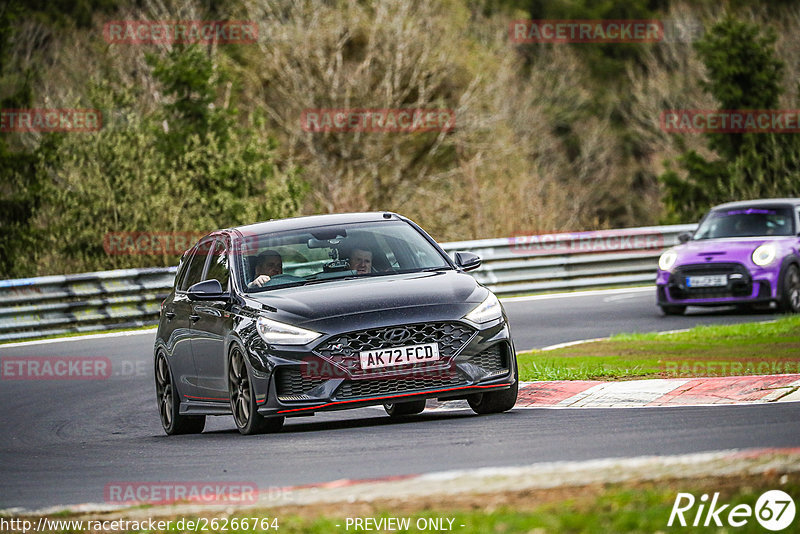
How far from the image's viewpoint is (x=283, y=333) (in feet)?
33.2

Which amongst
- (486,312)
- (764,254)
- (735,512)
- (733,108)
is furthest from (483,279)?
(735,512)

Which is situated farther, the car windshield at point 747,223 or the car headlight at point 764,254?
the car windshield at point 747,223

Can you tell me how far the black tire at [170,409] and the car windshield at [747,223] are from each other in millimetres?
11061

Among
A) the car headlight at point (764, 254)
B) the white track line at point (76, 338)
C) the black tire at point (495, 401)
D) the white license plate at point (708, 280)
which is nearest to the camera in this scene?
the black tire at point (495, 401)

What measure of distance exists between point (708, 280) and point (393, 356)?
11.3 meters

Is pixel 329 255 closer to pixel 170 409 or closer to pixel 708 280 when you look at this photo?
pixel 170 409

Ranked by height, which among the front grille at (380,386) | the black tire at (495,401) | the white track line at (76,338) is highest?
the front grille at (380,386)

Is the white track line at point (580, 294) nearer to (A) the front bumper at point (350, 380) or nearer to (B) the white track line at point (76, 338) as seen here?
(B) the white track line at point (76, 338)

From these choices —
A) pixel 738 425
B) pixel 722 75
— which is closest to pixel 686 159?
pixel 722 75

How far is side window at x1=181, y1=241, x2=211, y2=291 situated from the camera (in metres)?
12.4

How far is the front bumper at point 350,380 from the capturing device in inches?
394

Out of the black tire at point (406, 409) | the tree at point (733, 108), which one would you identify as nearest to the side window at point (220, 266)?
the black tire at point (406, 409)

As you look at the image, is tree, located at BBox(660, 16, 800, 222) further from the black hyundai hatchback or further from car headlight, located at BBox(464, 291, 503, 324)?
car headlight, located at BBox(464, 291, 503, 324)

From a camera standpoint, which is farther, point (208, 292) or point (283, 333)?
point (208, 292)
